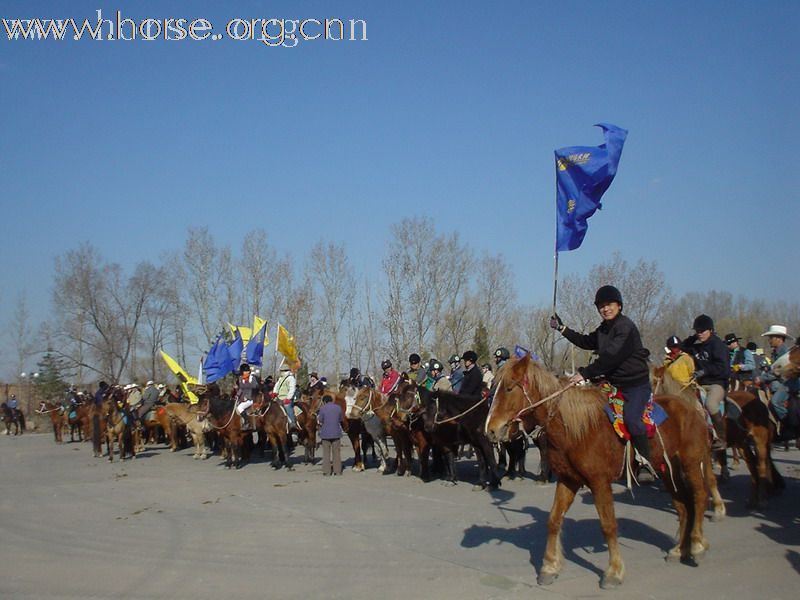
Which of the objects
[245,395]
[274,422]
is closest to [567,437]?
[274,422]

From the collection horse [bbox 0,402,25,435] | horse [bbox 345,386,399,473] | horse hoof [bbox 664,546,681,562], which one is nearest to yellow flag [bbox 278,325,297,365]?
horse [bbox 345,386,399,473]

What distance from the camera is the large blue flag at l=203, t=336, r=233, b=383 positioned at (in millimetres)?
25645

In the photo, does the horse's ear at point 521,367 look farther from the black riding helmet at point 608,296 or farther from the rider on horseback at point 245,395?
the rider on horseback at point 245,395

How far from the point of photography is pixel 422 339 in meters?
45.3

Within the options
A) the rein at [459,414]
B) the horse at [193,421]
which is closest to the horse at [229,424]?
the horse at [193,421]

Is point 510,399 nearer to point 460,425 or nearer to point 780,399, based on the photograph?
point 780,399

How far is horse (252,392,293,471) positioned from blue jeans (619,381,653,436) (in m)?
12.6

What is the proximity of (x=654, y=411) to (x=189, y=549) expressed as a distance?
620 centimetres

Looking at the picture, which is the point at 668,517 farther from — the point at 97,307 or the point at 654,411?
the point at 97,307

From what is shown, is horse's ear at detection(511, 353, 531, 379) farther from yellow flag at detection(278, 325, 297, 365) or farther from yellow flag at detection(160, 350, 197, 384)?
yellow flag at detection(160, 350, 197, 384)

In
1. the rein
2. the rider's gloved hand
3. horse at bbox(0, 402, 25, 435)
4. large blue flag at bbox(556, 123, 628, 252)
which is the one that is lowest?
horse at bbox(0, 402, 25, 435)

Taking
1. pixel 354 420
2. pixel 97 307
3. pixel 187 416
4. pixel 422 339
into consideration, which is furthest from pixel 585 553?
pixel 97 307

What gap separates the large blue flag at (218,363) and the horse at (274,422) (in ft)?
22.4

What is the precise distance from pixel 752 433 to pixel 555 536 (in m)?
5.14
